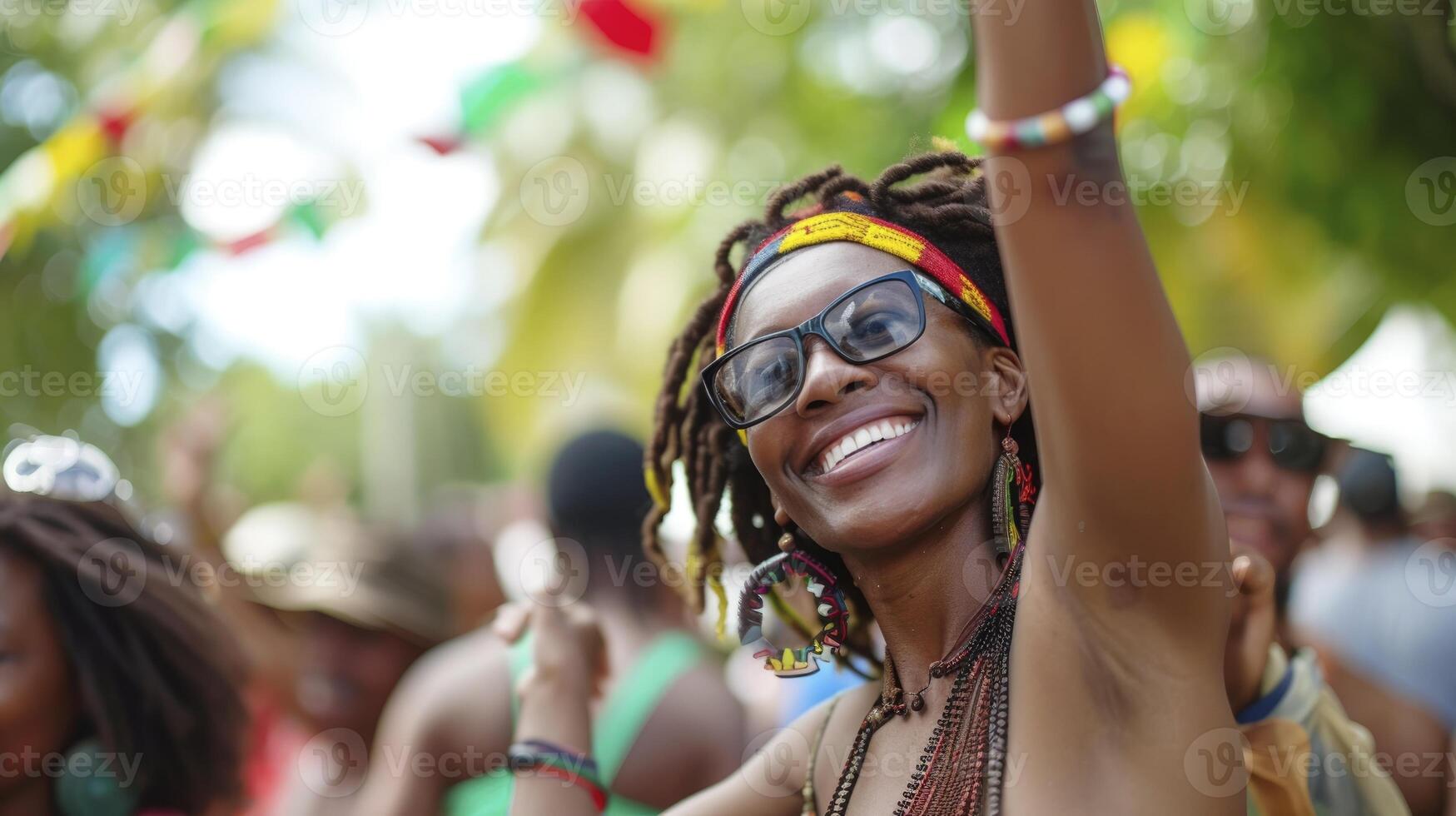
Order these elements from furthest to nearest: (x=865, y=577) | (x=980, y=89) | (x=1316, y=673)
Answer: (x=1316, y=673) < (x=865, y=577) < (x=980, y=89)

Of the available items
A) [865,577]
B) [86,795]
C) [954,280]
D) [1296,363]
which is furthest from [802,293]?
[1296,363]

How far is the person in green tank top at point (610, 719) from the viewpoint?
3.62 meters

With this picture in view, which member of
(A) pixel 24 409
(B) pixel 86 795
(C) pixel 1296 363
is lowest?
(A) pixel 24 409

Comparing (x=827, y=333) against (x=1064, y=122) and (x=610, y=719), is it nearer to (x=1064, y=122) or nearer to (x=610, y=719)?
(x=1064, y=122)

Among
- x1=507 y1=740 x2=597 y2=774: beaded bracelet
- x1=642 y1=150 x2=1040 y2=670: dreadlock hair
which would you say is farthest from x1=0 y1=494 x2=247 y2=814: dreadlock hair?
x1=642 y1=150 x2=1040 y2=670: dreadlock hair

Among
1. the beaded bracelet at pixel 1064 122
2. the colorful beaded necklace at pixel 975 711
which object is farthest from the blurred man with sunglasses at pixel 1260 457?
the beaded bracelet at pixel 1064 122

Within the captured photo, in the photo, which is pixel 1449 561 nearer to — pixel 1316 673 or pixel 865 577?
→ pixel 1316 673

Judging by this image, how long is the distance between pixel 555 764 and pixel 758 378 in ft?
3.66

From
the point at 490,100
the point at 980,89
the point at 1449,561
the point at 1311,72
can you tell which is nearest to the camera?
the point at 980,89

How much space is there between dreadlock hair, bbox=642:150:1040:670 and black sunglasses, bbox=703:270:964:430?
25 centimetres

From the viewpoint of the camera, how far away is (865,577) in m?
2.07

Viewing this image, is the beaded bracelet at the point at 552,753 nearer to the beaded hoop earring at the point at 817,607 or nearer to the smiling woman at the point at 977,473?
the smiling woman at the point at 977,473

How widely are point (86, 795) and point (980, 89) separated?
301 centimetres

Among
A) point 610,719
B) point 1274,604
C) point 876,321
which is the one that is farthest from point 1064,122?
point 610,719
